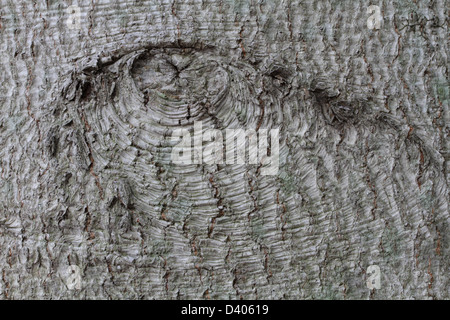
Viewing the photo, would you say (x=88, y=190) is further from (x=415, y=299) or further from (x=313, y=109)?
(x=415, y=299)

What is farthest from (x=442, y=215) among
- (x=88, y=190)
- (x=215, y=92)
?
(x=88, y=190)

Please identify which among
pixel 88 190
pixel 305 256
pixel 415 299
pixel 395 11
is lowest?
pixel 415 299

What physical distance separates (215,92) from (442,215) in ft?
1.83

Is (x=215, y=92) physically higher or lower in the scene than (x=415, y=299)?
higher

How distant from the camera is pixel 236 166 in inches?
36.8

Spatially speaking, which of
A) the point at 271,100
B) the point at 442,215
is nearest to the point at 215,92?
the point at 271,100

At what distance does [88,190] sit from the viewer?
0.95 meters

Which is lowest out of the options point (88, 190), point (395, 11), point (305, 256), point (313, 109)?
point (305, 256)

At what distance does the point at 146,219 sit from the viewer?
0.94 meters

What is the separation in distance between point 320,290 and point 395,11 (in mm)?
624

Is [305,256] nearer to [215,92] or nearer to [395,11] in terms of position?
[215,92]

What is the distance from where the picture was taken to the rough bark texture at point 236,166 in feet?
3.09

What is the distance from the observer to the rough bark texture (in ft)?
3.09

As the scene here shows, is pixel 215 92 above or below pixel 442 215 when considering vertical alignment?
above
